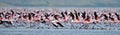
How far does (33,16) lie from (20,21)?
51.8 inches

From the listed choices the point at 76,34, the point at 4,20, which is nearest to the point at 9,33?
the point at 76,34

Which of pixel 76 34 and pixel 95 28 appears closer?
pixel 76 34

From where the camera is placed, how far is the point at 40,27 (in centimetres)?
3600

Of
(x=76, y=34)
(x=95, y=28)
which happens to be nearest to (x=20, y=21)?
(x=95, y=28)

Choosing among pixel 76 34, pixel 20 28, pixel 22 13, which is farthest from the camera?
pixel 22 13

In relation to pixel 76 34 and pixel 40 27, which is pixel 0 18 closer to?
pixel 40 27

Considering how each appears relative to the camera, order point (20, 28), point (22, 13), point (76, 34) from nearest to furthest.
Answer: point (76, 34)
point (20, 28)
point (22, 13)

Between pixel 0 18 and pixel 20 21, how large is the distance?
0.96 meters

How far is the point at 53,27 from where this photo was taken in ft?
117

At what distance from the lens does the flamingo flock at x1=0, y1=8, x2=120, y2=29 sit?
36781mm

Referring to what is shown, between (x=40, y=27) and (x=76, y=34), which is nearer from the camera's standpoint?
(x=76, y=34)

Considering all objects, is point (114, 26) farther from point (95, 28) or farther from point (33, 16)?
point (33, 16)

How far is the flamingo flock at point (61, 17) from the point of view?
36781 mm

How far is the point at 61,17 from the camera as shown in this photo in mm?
37844
